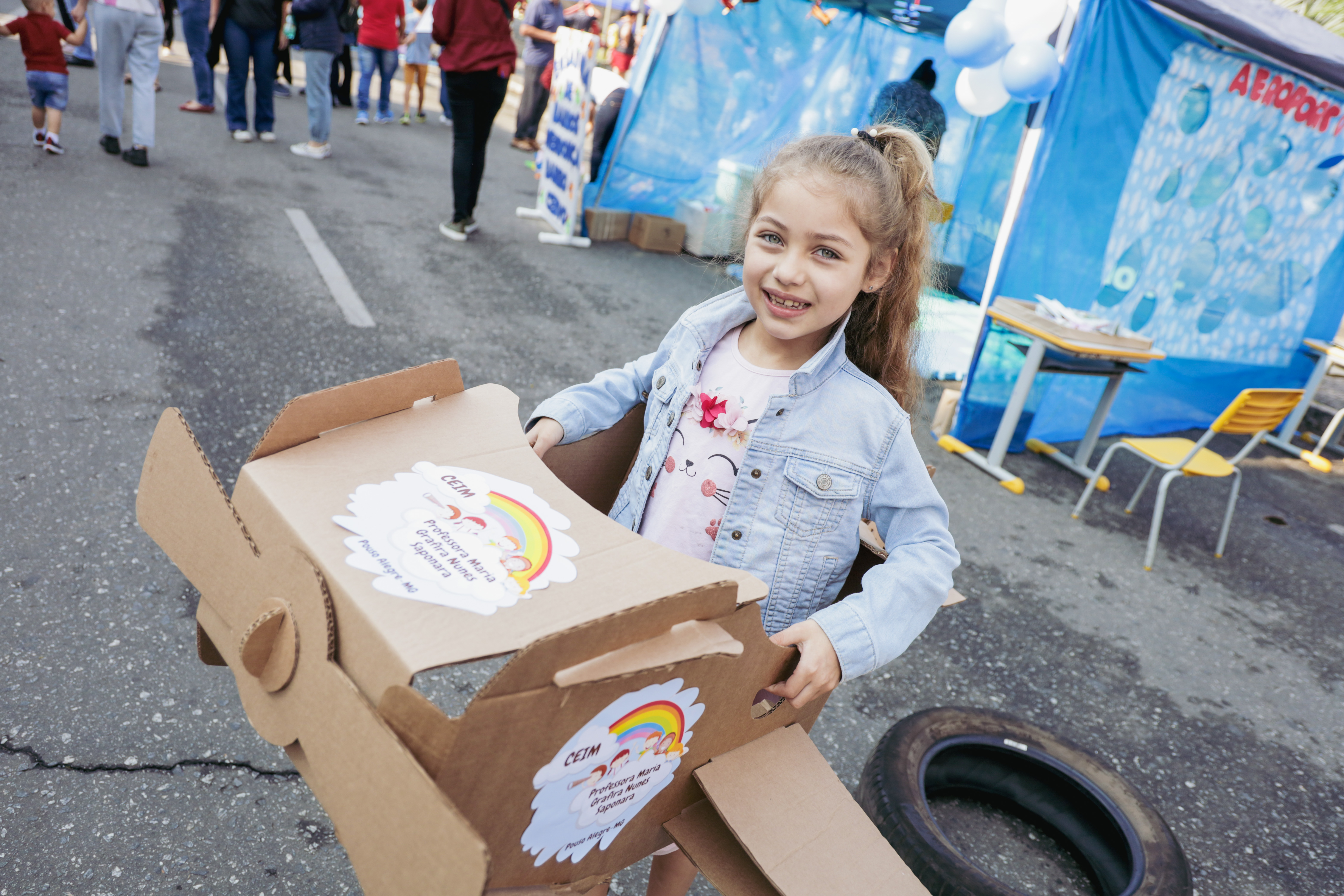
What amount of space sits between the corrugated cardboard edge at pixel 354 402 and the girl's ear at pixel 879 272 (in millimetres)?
735

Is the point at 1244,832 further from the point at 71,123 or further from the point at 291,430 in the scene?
the point at 71,123

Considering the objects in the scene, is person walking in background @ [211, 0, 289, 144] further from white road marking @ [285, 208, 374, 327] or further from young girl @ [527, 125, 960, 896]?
young girl @ [527, 125, 960, 896]

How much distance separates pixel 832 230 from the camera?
4.38ft

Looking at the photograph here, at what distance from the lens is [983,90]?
521 cm

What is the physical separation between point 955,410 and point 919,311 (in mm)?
3783

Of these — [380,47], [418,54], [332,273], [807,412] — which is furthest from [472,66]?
[418,54]

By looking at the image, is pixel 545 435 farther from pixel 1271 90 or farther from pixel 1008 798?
pixel 1271 90

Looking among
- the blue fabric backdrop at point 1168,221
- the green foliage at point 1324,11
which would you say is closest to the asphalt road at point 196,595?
the blue fabric backdrop at point 1168,221

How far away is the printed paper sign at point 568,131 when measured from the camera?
256 inches

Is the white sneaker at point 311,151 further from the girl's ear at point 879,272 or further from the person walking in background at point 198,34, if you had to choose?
the girl's ear at point 879,272

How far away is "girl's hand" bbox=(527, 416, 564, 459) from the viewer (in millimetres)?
1371

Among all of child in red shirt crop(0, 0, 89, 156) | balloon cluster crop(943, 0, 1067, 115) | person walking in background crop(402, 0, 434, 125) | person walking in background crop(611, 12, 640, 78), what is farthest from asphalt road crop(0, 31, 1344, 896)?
person walking in background crop(611, 12, 640, 78)

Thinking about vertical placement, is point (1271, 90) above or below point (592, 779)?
above

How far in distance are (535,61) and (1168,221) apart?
7313mm
